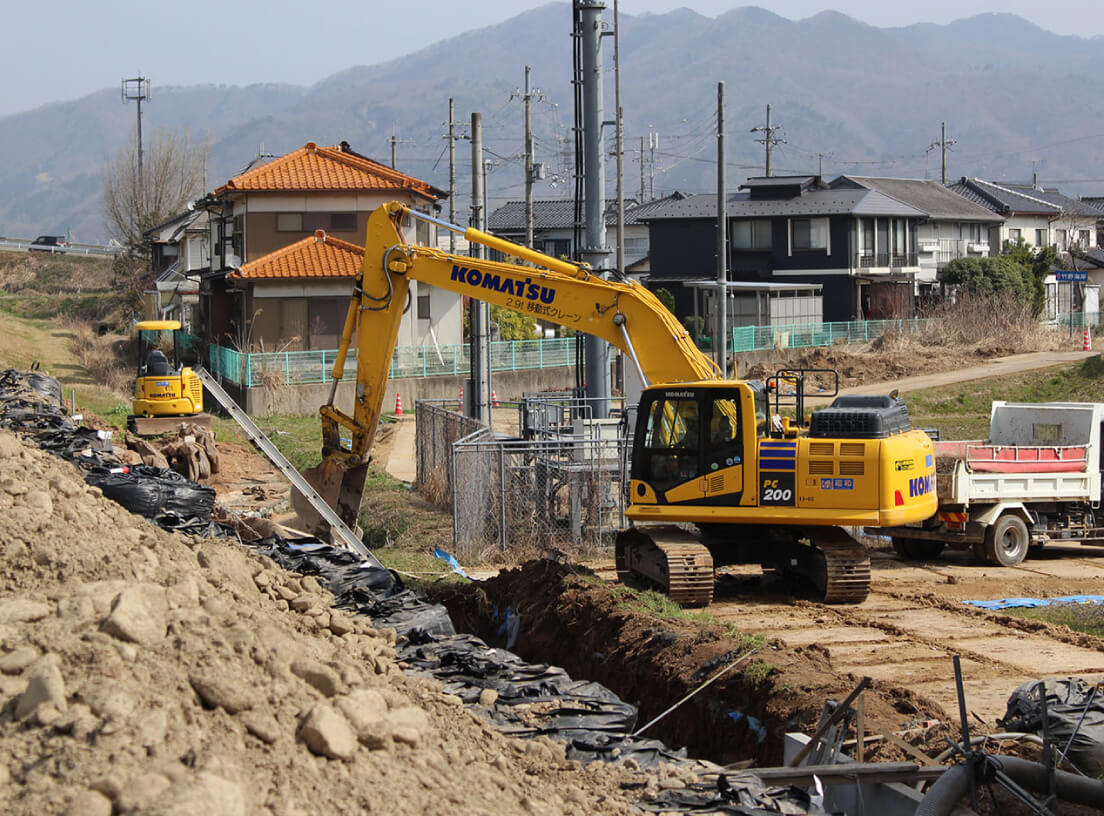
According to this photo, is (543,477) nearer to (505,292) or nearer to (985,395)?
(505,292)

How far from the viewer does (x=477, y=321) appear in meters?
22.9

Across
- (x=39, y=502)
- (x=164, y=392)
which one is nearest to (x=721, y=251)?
(x=164, y=392)

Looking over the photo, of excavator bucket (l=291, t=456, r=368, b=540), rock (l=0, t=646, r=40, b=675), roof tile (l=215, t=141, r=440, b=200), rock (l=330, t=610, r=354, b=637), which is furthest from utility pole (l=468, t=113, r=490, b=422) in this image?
roof tile (l=215, t=141, r=440, b=200)

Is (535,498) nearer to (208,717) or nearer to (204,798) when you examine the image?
(208,717)

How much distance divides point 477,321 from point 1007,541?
31.6ft

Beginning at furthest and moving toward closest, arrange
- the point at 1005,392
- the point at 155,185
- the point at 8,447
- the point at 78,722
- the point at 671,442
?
the point at 155,185, the point at 1005,392, the point at 671,442, the point at 8,447, the point at 78,722

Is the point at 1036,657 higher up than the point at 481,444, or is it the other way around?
the point at 481,444

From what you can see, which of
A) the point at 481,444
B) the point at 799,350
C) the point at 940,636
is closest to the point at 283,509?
the point at 481,444

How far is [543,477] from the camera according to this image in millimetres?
18641

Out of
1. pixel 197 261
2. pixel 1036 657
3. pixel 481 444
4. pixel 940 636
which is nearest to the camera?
pixel 1036 657

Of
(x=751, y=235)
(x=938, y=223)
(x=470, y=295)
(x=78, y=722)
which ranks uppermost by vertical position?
(x=938, y=223)

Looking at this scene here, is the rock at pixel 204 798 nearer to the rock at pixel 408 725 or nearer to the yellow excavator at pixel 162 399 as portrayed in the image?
the rock at pixel 408 725

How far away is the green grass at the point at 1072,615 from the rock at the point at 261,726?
1085 centimetres

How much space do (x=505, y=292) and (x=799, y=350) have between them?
3303 cm
